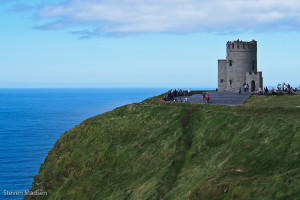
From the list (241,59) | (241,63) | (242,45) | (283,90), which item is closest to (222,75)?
(241,63)

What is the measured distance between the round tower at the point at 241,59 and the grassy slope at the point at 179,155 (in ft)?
60.0

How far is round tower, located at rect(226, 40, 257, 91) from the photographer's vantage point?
2916 inches

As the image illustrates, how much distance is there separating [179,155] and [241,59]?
1525 inches

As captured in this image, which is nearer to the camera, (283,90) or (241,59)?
(283,90)

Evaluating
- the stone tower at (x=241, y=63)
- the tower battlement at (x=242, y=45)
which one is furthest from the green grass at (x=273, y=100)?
the tower battlement at (x=242, y=45)

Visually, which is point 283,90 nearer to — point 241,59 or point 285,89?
point 285,89

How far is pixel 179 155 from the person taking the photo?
4084cm

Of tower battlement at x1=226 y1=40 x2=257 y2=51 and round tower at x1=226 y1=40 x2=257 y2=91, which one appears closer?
tower battlement at x1=226 y1=40 x2=257 y2=51

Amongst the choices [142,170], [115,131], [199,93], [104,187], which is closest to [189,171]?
[142,170]

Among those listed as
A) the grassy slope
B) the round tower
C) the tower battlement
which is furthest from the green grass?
the tower battlement

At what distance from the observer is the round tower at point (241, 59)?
74.1 m

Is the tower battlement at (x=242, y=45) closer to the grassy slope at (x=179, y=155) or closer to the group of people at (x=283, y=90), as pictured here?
the group of people at (x=283, y=90)

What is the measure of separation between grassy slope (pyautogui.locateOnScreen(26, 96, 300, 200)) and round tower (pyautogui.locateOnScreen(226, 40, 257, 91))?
1829 centimetres

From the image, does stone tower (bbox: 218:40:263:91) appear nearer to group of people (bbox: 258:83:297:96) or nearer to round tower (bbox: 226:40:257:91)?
round tower (bbox: 226:40:257:91)
